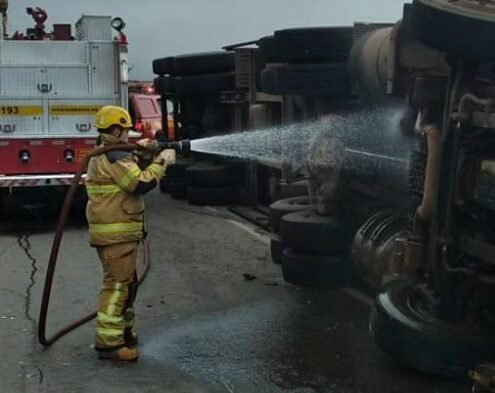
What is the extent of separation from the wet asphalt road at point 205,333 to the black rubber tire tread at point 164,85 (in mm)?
5326

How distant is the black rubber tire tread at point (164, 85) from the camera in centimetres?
1408

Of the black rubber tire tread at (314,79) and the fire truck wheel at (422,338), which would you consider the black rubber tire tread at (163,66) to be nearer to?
the black rubber tire tread at (314,79)

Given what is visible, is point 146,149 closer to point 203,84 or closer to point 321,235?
point 321,235

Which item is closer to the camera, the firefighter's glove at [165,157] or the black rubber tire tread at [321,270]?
the firefighter's glove at [165,157]

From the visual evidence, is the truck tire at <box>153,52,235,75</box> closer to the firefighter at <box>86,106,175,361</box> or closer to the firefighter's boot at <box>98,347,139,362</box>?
the firefighter at <box>86,106,175,361</box>

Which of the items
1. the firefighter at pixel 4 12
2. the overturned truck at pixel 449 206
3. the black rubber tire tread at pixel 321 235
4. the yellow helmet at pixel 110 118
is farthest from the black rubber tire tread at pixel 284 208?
the firefighter at pixel 4 12

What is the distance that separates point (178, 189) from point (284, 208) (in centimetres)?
571

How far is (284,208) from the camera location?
814cm

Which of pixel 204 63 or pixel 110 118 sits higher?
pixel 204 63

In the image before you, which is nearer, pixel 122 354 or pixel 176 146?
pixel 122 354

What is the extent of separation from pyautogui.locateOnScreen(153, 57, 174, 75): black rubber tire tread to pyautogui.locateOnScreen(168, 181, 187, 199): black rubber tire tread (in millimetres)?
1917

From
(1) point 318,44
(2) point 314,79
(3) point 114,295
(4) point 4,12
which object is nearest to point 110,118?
(3) point 114,295

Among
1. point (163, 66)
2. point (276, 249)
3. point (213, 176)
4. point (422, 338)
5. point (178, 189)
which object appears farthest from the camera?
point (163, 66)

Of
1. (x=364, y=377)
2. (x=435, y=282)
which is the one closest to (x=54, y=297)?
(x=364, y=377)
